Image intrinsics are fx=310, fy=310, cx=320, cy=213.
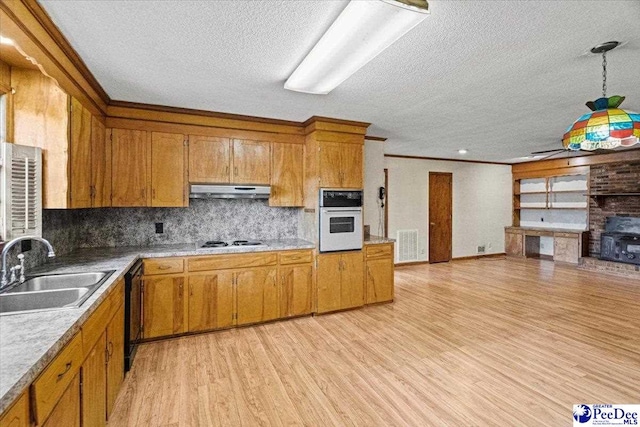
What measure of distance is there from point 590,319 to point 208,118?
202 inches

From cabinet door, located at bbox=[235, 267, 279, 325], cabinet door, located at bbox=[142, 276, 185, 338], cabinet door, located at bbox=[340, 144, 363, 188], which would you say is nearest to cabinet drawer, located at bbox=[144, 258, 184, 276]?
cabinet door, located at bbox=[142, 276, 185, 338]

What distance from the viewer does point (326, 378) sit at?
251 centimetres

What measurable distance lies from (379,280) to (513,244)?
18.5ft

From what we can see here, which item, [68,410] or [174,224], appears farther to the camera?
[174,224]

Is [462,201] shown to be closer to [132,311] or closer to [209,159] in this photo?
[209,159]

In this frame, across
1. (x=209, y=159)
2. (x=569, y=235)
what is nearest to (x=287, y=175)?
(x=209, y=159)

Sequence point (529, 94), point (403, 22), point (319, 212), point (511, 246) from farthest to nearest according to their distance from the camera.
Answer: point (511, 246) < point (319, 212) < point (529, 94) < point (403, 22)

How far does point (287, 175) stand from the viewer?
13.3 ft

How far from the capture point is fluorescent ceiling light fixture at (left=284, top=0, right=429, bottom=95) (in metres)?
1.55

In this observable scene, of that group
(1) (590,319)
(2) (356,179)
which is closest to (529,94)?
(2) (356,179)

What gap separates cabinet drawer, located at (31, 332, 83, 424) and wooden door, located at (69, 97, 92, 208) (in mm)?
1453

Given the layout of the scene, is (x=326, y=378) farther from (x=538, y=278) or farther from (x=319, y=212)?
(x=538, y=278)

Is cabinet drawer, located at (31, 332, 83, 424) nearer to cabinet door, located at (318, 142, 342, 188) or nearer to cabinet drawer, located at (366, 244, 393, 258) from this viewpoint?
cabinet door, located at (318, 142, 342, 188)

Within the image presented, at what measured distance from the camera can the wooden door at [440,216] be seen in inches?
285
